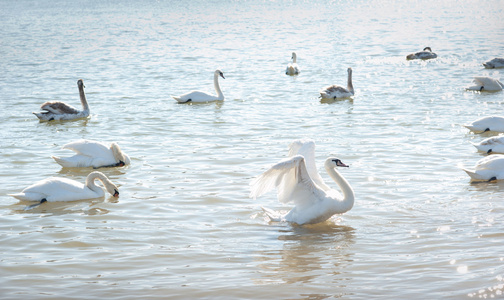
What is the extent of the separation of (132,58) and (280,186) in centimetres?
2074

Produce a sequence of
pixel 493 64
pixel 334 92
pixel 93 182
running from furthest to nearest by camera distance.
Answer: pixel 493 64 → pixel 334 92 → pixel 93 182

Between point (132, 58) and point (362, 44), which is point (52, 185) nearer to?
point (132, 58)

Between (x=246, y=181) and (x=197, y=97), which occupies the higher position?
(x=246, y=181)

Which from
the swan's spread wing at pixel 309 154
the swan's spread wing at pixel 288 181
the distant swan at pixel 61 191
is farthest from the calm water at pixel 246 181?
the swan's spread wing at pixel 309 154

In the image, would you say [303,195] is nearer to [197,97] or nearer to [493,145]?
[493,145]

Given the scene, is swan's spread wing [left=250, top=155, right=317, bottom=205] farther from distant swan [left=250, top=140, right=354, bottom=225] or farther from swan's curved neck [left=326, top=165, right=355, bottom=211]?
swan's curved neck [left=326, top=165, right=355, bottom=211]

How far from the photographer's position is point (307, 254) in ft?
24.4

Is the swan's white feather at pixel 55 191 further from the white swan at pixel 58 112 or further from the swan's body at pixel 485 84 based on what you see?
the swan's body at pixel 485 84

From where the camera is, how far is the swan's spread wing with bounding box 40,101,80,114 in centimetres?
1573

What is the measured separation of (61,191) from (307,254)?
3.86 metres

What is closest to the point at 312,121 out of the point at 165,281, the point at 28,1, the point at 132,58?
the point at 165,281

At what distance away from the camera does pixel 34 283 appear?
21.8 ft

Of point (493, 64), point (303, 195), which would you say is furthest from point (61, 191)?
point (493, 64)

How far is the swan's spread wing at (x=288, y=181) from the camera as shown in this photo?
7961 mm
